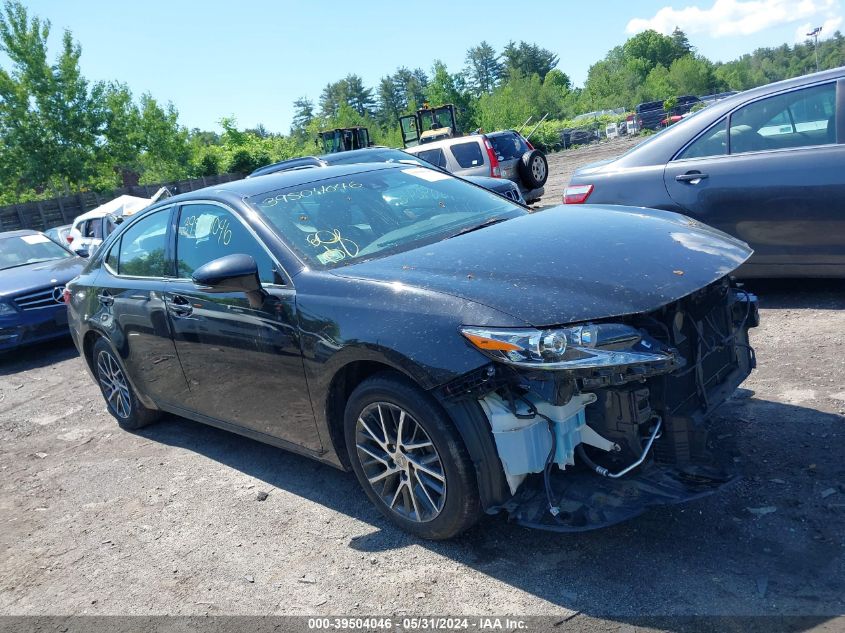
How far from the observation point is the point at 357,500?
4.03m

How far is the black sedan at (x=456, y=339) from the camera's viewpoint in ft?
9.59

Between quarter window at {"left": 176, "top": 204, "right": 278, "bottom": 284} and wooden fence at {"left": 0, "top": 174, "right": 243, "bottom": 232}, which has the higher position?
wooden fence at {"left": 0, "top": 174, "right": 243, "bottom": 232}

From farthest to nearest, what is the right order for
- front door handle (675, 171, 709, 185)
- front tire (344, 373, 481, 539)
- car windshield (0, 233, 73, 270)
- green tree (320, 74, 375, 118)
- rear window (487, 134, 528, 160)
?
green tree (320, 74, 375, 118), rear window (487, 134, 528, 160), car windshield (0, 233, 73, 270), front door handle (675, 171, 709, 185), front tire (344, 373, 481, 539)

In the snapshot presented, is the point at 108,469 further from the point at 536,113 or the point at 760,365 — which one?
the point at 536,113

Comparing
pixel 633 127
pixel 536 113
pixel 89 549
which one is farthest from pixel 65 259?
pixel 536 113

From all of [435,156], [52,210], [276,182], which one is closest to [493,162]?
[435,156]

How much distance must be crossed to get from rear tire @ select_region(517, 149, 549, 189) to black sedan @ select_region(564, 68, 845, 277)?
972 centimetres

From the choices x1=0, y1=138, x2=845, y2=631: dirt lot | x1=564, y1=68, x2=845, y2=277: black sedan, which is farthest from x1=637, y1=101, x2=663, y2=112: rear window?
x1=0, y1=138, x2=845, y2=631: dirt lot

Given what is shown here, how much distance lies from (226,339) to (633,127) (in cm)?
5463

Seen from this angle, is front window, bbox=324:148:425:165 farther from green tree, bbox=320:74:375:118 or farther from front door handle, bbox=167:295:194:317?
green tree, bbox=320:74:375:118

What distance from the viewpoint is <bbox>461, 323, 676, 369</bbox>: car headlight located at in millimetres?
2779

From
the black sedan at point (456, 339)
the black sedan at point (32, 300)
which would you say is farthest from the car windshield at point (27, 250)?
the black sedan at point (456, 339)

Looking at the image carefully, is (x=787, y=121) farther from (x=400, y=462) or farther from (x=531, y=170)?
(x=531, y=170)

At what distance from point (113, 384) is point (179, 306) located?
1.68 m
